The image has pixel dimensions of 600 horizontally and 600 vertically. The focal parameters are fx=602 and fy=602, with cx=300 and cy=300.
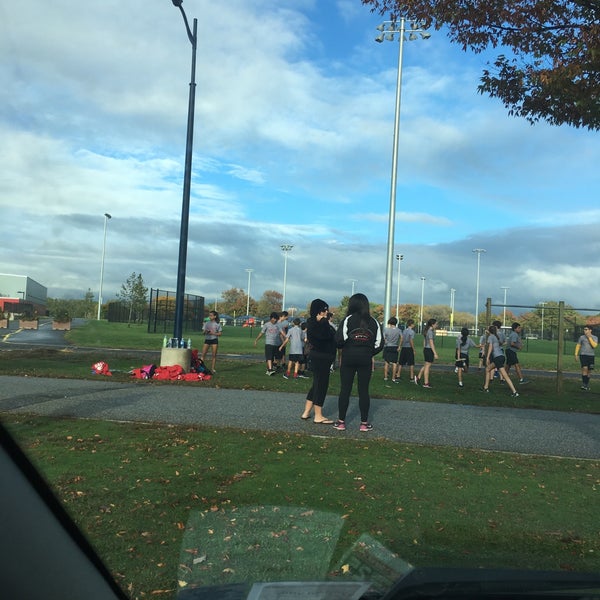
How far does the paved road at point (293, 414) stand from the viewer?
789cm

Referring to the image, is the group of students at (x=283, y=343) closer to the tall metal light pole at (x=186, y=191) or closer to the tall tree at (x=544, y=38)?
the tall metal light pole at (x=186, y=191)

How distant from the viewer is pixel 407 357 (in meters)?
15.8

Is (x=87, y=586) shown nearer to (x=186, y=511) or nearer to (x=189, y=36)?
(x=186, y=511)

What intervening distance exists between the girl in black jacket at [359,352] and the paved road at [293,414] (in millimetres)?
334

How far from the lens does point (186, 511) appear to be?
14.0 ft

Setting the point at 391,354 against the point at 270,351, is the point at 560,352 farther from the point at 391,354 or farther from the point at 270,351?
the point at 270,351

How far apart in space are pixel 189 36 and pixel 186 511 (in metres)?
12.5

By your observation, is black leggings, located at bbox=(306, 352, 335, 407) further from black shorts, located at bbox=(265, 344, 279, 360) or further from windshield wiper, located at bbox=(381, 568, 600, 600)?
black shorts, located at bbox=(265, 344, 279, 360)

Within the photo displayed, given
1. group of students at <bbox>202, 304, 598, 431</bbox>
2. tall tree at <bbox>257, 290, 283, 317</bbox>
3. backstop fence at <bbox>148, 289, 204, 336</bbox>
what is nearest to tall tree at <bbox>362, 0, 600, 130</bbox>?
group of students at <bbox>202, 304, 598, 431</bbox>

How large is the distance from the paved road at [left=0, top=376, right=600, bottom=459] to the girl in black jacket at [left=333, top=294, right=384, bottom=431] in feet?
1.10

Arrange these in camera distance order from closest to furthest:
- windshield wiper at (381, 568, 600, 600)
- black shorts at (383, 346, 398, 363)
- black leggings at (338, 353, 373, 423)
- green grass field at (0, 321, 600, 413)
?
windshield wiper at (381, 568, 600, 600) < black leggings at (338, 353, 373, 423) < green grass field at (0, 321, 600, 413) < black shorts at (383, 346, 398, 363)

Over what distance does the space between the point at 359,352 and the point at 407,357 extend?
26.2 feet

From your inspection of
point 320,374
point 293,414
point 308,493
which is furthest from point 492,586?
point 293,414

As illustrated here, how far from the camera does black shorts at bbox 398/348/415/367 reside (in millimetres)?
15695
